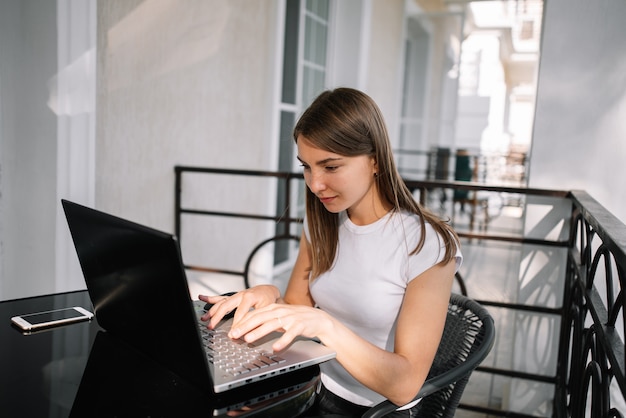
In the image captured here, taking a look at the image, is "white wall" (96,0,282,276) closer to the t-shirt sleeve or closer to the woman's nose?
the woman's nose

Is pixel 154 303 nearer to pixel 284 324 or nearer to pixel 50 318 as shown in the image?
pixel 284 324

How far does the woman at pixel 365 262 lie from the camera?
3.22 ft

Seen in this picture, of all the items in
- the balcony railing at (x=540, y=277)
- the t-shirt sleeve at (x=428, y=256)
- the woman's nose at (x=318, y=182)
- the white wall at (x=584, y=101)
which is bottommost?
the balcony railing at (x=540, y=277)

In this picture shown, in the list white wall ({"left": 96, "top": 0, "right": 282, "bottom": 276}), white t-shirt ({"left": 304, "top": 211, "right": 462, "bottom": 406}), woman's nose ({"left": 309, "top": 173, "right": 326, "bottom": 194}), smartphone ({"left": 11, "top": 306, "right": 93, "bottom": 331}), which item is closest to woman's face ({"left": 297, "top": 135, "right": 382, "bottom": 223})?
woman's nose ({"left": 309, "top": 173, "right": 326, "bottom": 194})

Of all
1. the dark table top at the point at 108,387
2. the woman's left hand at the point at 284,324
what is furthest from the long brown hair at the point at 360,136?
the dark table top at the point at 108,387

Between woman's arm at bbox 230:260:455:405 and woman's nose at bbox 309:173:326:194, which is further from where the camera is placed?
woman's nose at bbox 309:173:326:194

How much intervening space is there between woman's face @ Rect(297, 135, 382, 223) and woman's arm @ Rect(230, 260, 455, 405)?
229 millimetres

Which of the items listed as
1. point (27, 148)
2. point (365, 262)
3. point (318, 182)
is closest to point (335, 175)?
point (318, 182)

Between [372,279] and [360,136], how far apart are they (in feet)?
1.01

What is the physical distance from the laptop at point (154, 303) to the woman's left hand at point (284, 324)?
0.03 meters

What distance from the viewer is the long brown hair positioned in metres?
1.10

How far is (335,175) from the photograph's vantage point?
3.68ft

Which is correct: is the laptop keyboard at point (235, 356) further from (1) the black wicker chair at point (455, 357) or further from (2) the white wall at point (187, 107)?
(2) the white wall at point (187, 107)

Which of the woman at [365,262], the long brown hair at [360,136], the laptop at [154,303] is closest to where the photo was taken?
the laptop at [154,303]
